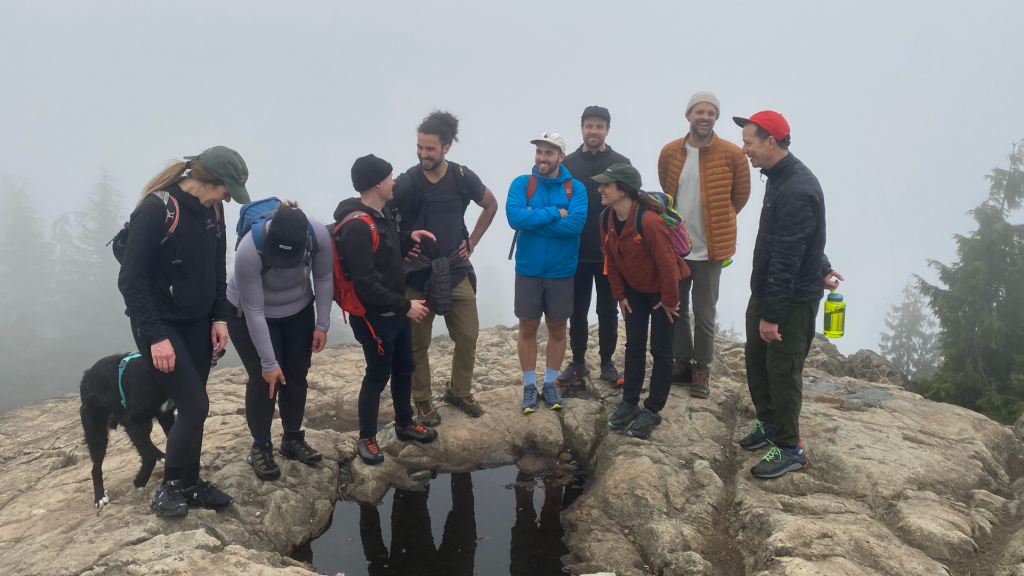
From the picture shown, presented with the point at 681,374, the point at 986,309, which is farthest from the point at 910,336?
the point at 681,374

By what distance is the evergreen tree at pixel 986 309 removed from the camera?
758 inches

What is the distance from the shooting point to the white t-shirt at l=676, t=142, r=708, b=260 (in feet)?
20.8

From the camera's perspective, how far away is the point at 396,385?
574cm

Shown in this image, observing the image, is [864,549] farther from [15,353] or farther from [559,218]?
[15,353]

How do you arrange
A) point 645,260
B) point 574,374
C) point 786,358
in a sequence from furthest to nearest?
point 574,374
point 645,260
point 786,358

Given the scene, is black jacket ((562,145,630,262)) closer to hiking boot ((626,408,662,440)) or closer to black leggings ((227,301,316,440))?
hiking boot ((626,408,662,440))

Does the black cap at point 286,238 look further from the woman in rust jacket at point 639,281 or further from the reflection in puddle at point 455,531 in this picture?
the woman in rust jacket at point 639,281

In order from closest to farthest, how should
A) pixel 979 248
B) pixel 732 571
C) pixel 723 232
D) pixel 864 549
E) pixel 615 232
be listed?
pixel 864 549 → pixel 732 571 → pixel 615 232 → pixel 723 232 → pixel 979 248

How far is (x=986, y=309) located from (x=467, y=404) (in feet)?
85.9

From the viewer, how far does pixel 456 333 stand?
632 cm

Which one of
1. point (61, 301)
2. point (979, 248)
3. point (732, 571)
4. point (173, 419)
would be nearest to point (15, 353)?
point (61, 301)

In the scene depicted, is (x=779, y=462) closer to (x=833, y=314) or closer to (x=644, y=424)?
(x=644, y=424)

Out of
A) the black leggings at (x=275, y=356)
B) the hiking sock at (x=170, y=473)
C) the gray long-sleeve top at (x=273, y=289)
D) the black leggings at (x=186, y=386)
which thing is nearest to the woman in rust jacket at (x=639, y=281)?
the gray long-sleeve top at (x=273, y=289)

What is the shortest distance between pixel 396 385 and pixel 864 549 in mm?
4288
